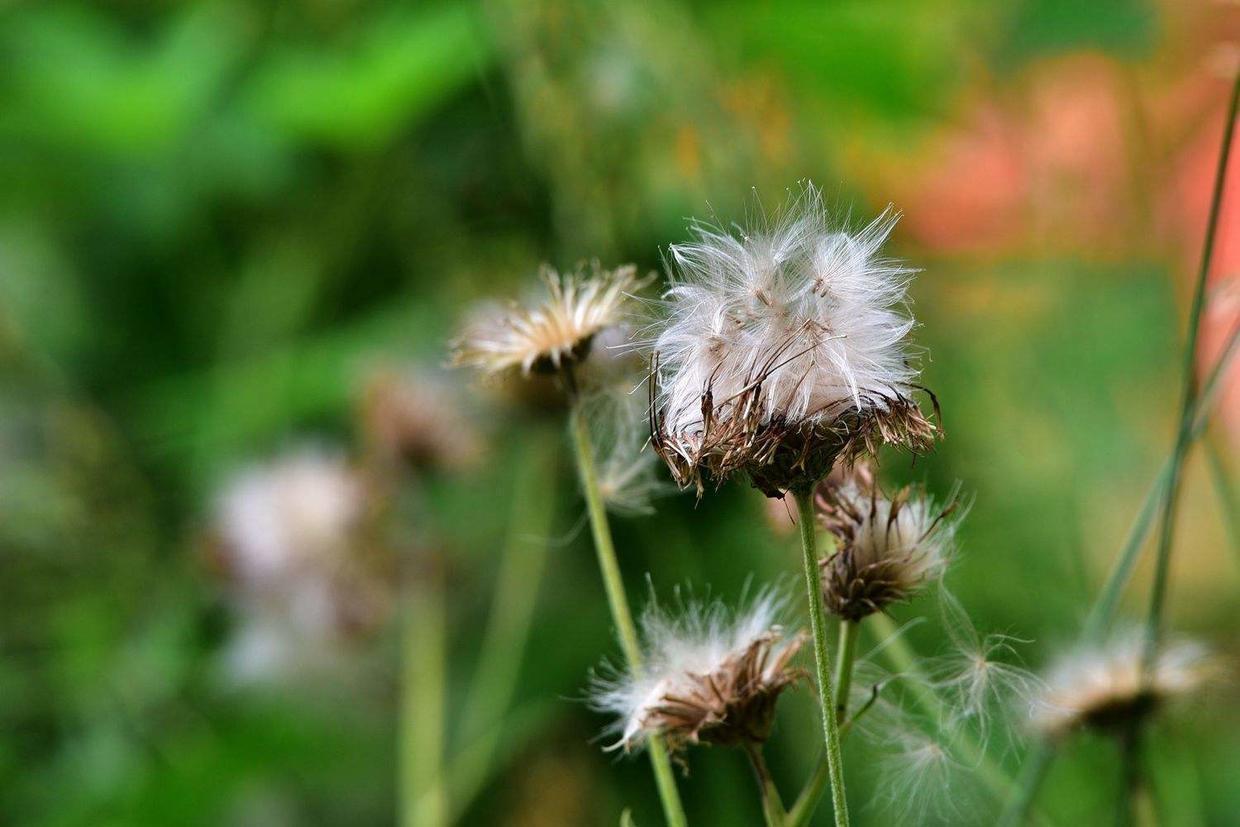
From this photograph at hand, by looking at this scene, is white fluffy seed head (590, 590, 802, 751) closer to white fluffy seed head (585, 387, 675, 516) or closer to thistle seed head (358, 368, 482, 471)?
white fluffy seed head (585, 387, 675, 516)

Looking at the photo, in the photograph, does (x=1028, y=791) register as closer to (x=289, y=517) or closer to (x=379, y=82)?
(x=289, y=517)

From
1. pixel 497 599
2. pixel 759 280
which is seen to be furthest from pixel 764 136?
pixel 759 280

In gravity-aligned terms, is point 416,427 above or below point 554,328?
above

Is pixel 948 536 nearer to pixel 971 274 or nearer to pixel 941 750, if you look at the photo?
pixel 941 750

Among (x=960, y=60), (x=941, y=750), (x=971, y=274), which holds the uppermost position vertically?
(x=960, y=60)

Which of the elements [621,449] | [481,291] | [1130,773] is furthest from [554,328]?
[481,291]

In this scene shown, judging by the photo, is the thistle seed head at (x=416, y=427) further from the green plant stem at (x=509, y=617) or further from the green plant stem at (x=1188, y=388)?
the green plant stem at (x=1188, y=388)
